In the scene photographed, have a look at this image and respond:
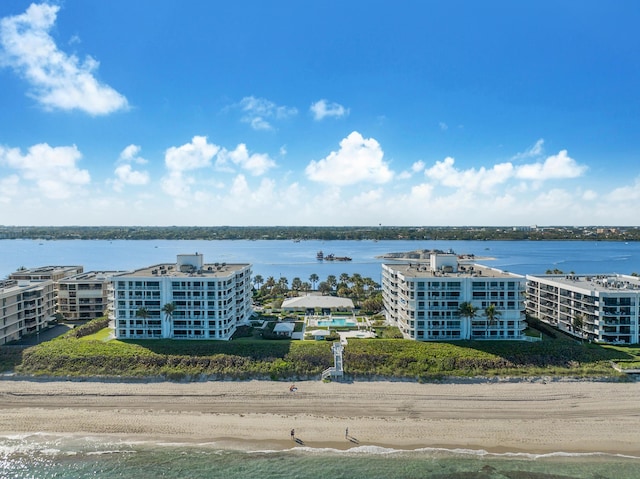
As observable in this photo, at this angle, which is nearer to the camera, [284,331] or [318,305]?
[284,331]

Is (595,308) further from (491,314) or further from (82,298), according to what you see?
(82,298)

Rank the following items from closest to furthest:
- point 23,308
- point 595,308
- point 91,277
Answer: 1. point 595,308
2. point 23,308
3. point 91,277

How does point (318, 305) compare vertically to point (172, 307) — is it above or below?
below

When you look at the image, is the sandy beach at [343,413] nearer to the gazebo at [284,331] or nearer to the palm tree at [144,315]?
the palm tree at [144,315]

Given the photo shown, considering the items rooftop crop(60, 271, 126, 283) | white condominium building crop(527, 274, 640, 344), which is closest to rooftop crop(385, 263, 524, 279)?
white condominium building crop(527, 274, 640, 344)

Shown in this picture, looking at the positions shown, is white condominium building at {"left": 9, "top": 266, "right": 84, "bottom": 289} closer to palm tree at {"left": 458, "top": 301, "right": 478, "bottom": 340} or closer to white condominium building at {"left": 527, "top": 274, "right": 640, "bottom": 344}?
palm tree at {"left": 458, "top": 301, "right": 478, "bottom": 340}

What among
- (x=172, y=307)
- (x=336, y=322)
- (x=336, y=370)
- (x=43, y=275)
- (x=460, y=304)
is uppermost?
(x=43, y=275)

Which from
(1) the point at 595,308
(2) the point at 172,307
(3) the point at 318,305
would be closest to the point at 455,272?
(1) the point at 595,308
